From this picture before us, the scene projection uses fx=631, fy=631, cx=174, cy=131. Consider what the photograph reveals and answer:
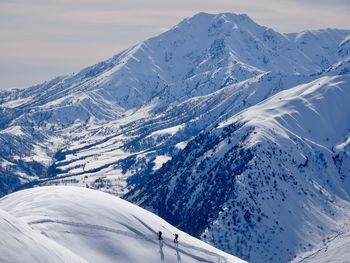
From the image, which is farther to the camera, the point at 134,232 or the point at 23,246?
the point at 134,232

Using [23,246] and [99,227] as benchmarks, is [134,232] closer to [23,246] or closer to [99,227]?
[99,227]

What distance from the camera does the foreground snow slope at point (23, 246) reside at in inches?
2623

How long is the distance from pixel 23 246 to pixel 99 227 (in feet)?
112

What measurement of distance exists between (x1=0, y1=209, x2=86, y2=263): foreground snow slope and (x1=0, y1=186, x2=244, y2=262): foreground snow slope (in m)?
18.9

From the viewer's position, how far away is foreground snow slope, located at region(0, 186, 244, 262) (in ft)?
320

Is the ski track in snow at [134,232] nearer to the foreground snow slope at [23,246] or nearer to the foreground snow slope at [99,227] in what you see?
the foreground snow slope at [99,227]

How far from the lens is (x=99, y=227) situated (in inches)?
4058

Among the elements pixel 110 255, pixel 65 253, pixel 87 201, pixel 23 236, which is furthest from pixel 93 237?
pixel 23 236

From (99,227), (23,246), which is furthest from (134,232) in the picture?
(23,246)

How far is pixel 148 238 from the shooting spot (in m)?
108

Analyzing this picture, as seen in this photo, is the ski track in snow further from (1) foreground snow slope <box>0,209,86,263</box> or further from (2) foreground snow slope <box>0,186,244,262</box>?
(1) foreground snow slope <box>0,209,86,263</box>

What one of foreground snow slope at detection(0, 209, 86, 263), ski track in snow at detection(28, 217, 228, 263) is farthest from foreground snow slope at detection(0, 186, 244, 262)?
foreground snow slope at detection(0, 209, 86, 263)

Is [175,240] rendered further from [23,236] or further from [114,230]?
[23,236]

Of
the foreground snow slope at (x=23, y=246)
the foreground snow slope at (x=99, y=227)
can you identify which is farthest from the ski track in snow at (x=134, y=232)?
the foreground snow slope at (x=23, y=246)
